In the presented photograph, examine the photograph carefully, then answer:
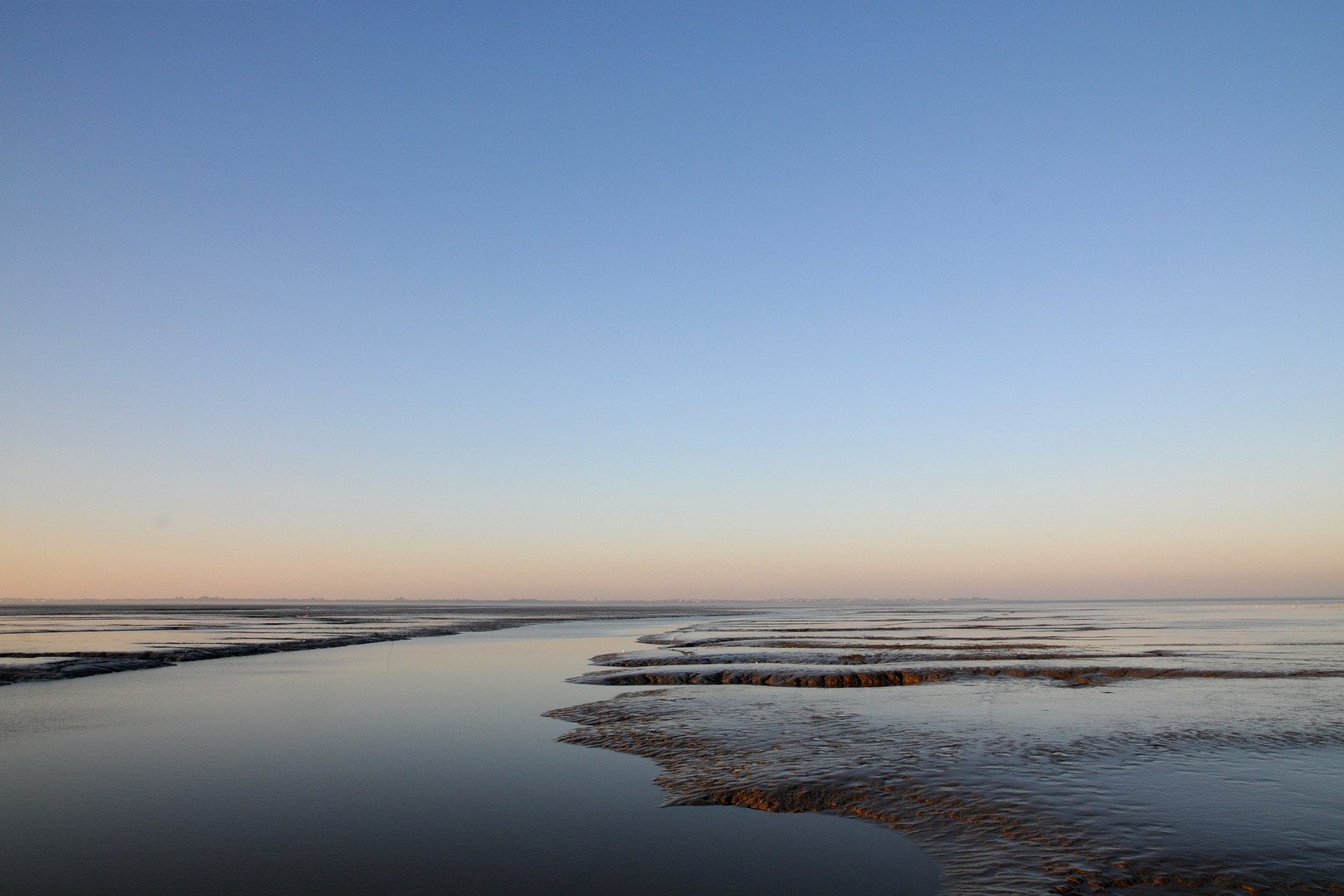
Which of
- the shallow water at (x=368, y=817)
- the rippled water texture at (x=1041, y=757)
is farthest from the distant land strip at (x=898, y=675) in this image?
the shallow water at (x=368, y=817)

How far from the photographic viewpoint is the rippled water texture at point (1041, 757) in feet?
25.9

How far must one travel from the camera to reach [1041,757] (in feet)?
40.9

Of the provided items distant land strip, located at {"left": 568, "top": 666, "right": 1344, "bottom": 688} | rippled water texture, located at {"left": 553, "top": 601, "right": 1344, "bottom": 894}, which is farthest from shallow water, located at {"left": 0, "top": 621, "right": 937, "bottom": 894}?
distant land strip, located at {"left": 568, "top": 666, "right": 1344, "bottom": 688}

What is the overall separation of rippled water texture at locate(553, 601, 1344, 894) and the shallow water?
1103 millimetres

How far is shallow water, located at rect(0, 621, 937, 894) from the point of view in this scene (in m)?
7.45

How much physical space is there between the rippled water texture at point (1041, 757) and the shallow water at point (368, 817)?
1103 millimetres

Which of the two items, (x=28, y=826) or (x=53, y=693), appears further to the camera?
(x=53, y=693)

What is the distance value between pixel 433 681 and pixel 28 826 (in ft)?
51.6

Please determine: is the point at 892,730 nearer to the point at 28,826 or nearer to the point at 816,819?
the point at 816,819

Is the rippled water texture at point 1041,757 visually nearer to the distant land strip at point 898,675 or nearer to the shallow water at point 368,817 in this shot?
the distant land strip at point 898,675

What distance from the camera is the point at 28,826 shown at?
8945 millimetres

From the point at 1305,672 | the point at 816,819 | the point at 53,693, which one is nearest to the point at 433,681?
the point at 53,693

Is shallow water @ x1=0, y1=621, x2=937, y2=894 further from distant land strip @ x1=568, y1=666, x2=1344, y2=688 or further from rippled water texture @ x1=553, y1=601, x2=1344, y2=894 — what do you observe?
distant land strip @ x1=568, y1=666, x2=1344, y2=688

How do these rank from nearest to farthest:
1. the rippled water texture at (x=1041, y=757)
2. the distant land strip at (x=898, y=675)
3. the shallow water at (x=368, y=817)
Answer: the shallow water at (x=368, y=817), the rippled water texture at (x=1041, y=757), the distant land strip at (x=898, y=675)
